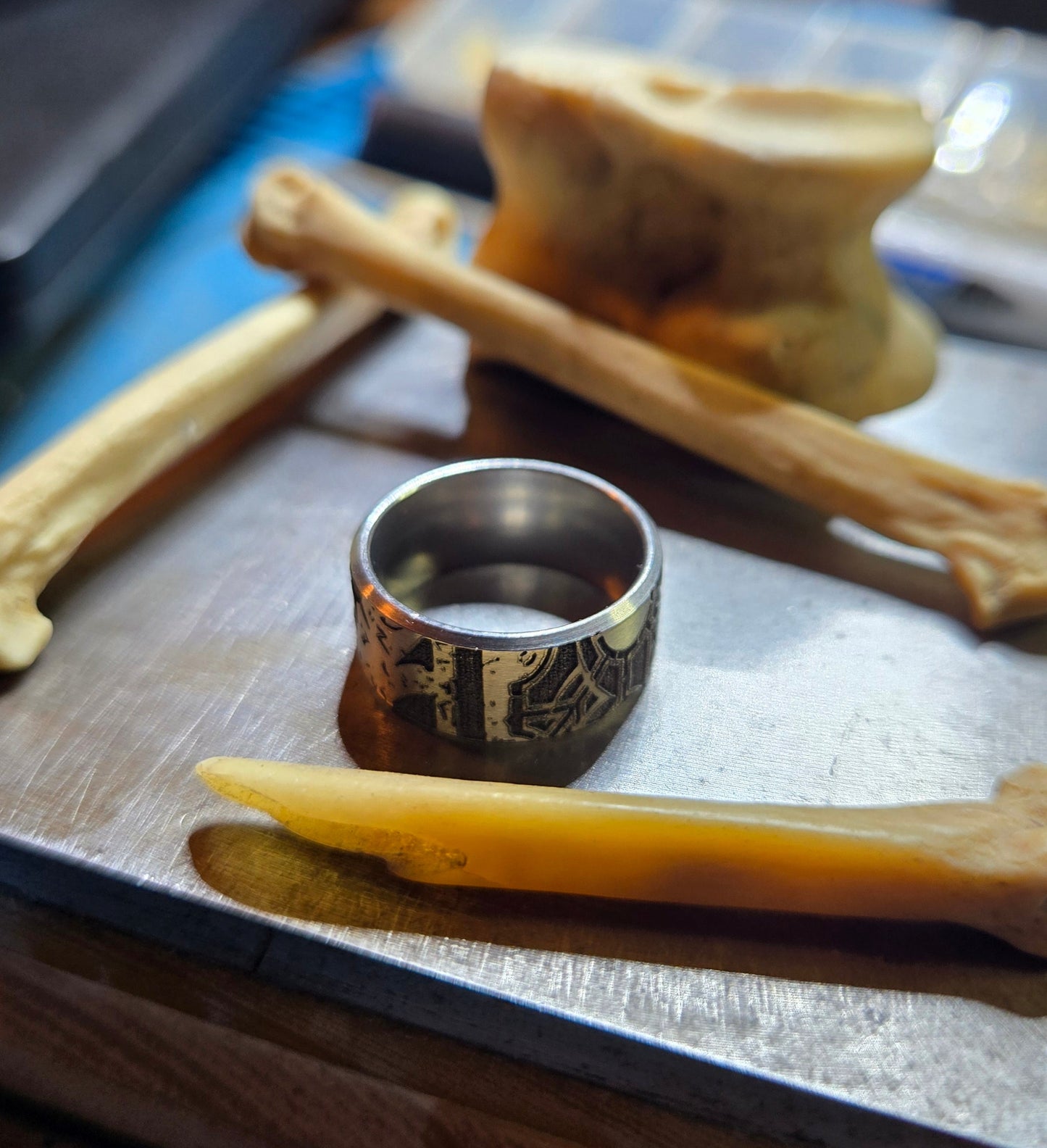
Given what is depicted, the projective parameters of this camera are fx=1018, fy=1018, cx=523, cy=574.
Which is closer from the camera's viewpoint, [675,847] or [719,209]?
[675,847]

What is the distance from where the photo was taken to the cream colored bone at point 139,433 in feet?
2.80

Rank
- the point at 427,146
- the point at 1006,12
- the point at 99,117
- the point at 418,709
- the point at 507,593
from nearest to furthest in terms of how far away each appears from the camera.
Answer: the point at 418,709, the point at 507,593, the point at 99,117, the point at 427,146, the point at 1006,12

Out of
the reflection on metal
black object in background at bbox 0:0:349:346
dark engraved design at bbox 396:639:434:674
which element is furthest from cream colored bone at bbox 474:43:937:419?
the reflection on metal

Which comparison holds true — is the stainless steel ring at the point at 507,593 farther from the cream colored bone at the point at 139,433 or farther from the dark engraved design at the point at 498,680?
the cream colored bone at the point at 139,433

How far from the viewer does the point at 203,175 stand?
2.01m

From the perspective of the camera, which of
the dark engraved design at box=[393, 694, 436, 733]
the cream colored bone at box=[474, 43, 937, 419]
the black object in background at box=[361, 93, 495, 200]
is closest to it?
the dark engraved design at box=[393, 694, 436, 733]

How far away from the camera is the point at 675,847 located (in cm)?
67

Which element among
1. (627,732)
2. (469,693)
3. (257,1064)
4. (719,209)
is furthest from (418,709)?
(719,209)

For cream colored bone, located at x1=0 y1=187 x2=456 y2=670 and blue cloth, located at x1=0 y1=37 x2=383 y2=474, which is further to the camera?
blue cloth, located at x1=0 y1=37 x2=383 y2=474

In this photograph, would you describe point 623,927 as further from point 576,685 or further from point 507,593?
point 507,593

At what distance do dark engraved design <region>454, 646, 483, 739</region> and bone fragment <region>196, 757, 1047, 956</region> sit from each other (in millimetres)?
72

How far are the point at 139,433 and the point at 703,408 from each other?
0.55m

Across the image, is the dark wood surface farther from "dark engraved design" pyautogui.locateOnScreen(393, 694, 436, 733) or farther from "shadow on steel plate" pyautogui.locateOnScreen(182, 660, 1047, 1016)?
"dark engraved design" pyautogui.locateOnScreen(393, 694, 436, 733)

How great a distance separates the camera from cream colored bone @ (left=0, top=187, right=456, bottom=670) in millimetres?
853
